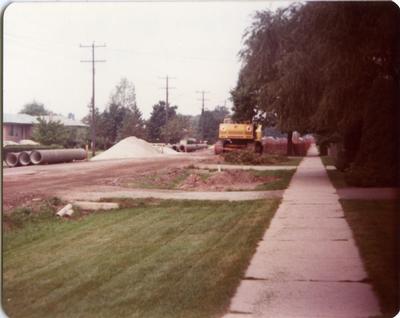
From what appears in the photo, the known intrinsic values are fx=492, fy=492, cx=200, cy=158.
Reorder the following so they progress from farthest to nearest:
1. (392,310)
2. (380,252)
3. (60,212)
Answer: (60,212)
(380,252)
(392,310)

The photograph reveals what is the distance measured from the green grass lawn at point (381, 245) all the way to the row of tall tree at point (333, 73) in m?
0.28

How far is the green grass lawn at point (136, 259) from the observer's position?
4.08m

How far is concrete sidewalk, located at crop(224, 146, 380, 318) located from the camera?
4012 millimetres

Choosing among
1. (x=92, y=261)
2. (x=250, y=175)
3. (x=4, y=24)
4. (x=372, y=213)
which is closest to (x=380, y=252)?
(x=372, y=213)

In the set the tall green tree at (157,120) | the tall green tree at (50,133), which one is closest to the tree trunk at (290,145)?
the tall green tree at (157,120)

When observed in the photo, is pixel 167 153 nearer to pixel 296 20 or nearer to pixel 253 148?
pixel 253 148

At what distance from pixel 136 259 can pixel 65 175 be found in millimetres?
1098

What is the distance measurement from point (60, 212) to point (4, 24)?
1.79 meters

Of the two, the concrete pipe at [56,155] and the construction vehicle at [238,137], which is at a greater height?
the construction vehicle at [238,137]

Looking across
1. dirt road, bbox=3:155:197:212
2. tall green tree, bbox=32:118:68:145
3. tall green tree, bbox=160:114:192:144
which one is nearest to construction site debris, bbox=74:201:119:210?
dirt road, bbox=3:155:197:212

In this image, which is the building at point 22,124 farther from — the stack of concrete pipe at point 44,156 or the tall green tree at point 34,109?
the stack of concrete pipe at point 44,156

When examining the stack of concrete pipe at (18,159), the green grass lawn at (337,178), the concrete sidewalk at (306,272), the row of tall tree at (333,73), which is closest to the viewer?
the concrete sidewalk at (306,272)

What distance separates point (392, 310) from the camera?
4.02m

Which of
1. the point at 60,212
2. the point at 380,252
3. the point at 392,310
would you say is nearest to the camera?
the point at 392,310
